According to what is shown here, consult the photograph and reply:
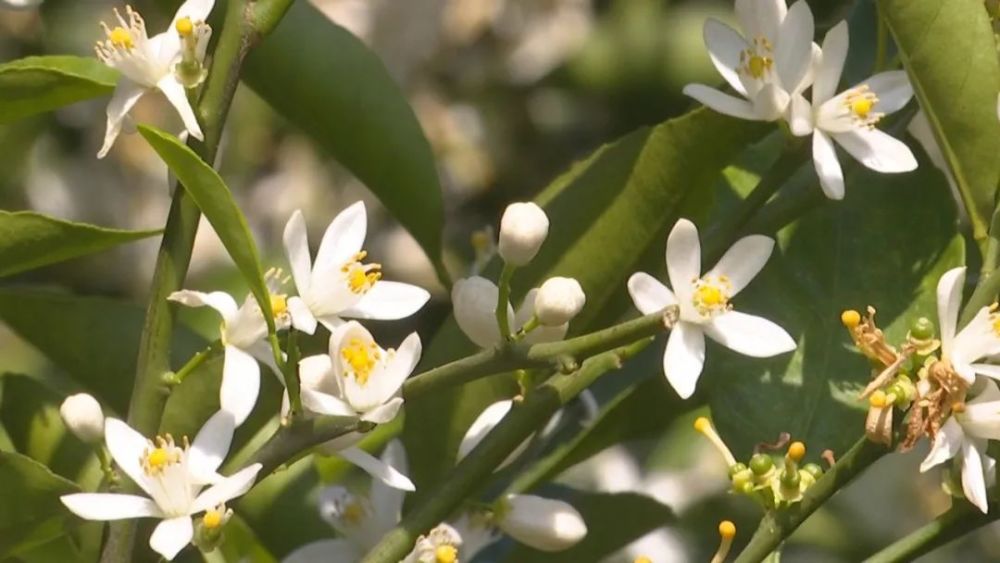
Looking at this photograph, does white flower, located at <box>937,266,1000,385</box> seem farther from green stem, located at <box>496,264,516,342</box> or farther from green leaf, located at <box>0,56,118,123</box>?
green leaf, located at <box>0,56,118,123</box>

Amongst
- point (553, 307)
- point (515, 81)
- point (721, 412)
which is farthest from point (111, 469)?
point (515, 81)

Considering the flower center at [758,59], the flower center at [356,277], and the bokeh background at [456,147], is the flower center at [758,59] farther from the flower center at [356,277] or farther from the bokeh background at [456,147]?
the bokeh background at [456,147]

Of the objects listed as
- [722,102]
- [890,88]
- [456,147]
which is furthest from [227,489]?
[456,147]

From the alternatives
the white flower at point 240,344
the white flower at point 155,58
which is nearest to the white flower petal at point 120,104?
the white flower at point 155,58

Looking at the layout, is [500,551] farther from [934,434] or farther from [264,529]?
[934,434]

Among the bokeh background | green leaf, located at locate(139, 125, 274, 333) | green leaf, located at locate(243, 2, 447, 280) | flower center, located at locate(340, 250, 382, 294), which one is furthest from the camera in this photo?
the bokeh background

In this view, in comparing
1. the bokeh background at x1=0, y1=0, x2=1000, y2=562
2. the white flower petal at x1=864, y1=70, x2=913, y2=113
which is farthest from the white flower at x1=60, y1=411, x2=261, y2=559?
the bokeh background at x1=0, y1=0, x2=1000, y2=562

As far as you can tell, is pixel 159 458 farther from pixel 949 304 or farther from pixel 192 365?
A: pixel 949 304
